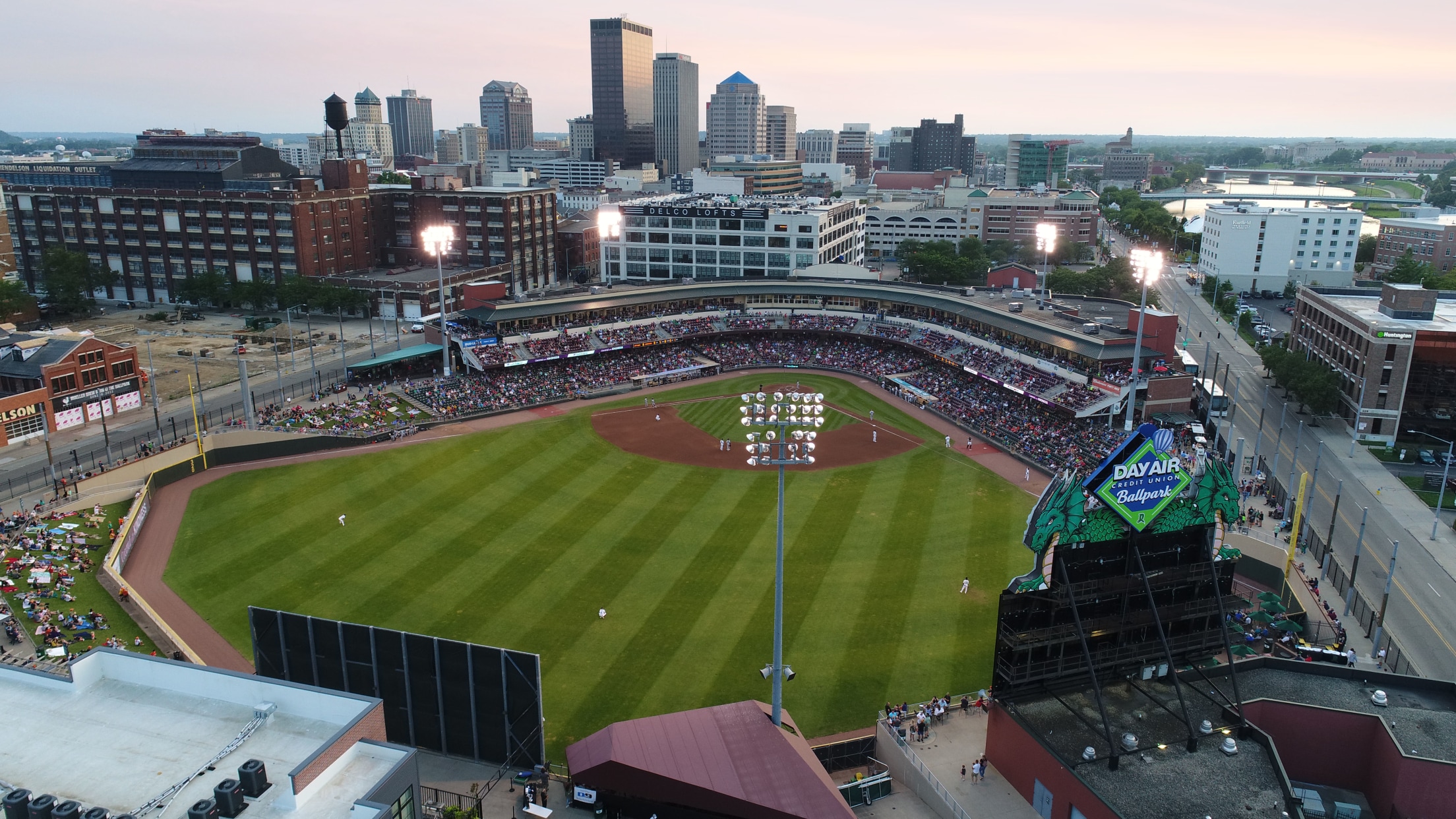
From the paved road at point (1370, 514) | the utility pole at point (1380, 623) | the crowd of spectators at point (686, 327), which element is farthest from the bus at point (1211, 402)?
the crowd of spectators at point (686, 327)

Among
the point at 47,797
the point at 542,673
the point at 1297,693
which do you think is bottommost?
the point at 542,673

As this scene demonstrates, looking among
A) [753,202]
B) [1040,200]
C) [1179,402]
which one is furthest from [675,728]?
[1040,200]

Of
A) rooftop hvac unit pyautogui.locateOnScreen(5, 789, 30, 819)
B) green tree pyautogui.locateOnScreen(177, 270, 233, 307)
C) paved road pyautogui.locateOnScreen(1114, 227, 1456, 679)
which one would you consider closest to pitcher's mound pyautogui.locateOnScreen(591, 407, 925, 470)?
paved road pyautogui.locateOnScreen(1114, 227, 1456, 679)

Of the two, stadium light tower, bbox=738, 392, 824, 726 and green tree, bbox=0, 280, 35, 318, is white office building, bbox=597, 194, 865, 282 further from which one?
stadium light tower, bbox=738, 392, 824, 726

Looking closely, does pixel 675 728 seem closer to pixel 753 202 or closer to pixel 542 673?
pixel 542 673

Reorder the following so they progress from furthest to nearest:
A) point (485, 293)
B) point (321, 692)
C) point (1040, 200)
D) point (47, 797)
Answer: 1. point (1040, 200)
2. point (485, 293)
3. point (321, 692)
4. point (47, 797)

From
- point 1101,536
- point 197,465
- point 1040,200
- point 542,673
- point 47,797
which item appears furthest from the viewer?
point 1040,200
